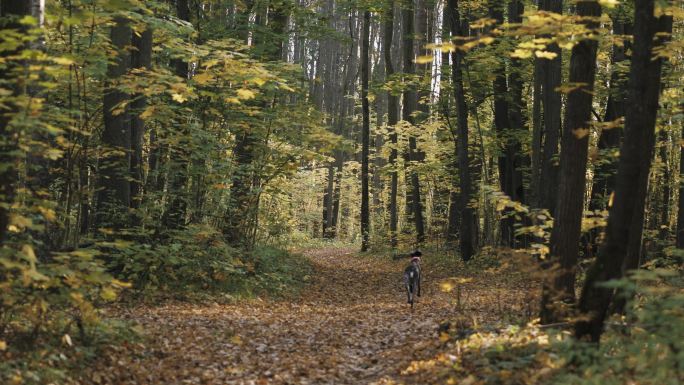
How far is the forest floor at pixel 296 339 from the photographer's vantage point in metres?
7.14

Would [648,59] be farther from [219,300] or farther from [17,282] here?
[219,300]

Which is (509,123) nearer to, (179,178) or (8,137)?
(179,178)

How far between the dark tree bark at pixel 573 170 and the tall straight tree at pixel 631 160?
135 cm

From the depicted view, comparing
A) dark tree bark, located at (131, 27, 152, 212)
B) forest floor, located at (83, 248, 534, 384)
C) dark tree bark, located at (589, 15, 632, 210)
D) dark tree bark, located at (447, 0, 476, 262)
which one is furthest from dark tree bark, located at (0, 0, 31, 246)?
dark tree bark, located at (589, 15, 632, 210)

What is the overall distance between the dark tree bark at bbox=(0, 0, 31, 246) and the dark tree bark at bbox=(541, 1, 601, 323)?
19.7 feet

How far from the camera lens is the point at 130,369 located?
6797 millimetres

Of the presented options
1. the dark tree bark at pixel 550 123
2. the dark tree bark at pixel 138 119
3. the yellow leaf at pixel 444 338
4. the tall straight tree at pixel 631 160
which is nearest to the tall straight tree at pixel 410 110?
the dark tree bark at pixel 550 123

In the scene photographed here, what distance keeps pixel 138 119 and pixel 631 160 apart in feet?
32.6

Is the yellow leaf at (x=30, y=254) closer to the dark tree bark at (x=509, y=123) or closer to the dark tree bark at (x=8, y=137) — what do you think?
the dark tree bark at (x=8, y=137)

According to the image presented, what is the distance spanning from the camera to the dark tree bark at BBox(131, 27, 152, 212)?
12172mm

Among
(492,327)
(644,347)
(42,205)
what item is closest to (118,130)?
(42,205)

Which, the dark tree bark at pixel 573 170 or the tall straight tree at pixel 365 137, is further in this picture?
the tall straight tree at pixel 365 137

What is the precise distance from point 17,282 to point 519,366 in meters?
4.96

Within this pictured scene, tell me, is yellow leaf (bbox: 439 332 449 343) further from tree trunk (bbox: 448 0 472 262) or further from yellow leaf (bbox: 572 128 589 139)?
tree trunk (bbox: 448 0 472 262)
